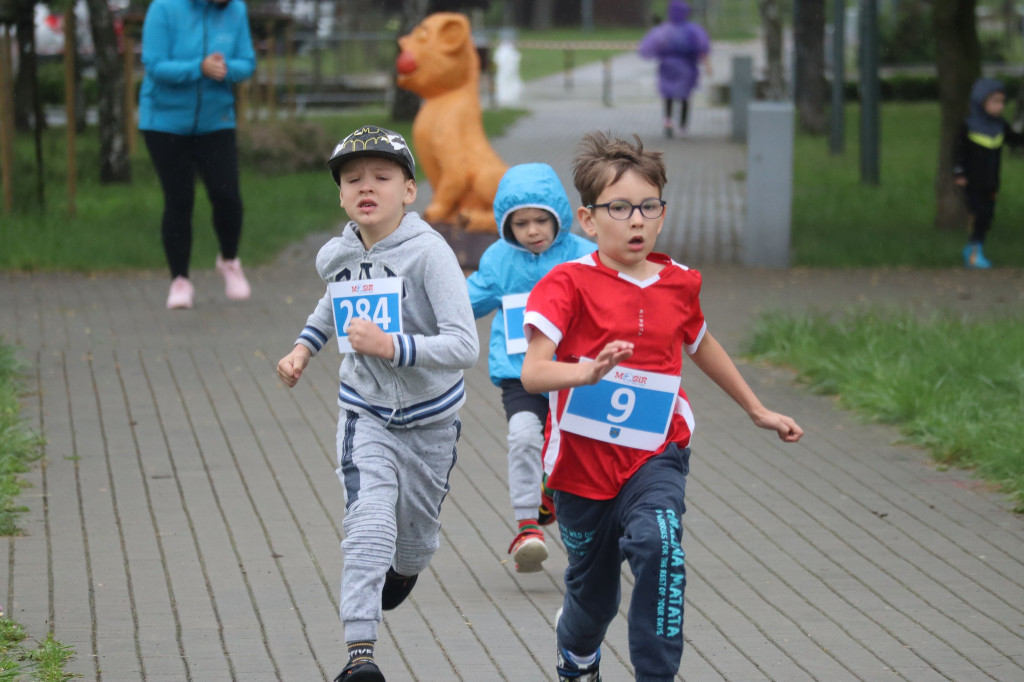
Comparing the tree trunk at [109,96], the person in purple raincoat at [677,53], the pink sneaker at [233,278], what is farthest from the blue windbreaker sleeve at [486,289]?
the person in purple raincoat at [677,53]

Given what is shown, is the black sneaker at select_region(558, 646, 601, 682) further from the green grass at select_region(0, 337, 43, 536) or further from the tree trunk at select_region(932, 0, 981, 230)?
the tree trunk at select_region(932, 0, 981, 230)

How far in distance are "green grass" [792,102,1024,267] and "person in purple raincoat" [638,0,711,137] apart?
97.5 inches

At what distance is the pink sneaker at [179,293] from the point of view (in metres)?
10.0

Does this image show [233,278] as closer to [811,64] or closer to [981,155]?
[981,155]

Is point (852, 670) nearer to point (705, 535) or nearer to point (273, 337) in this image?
point (705, 535)

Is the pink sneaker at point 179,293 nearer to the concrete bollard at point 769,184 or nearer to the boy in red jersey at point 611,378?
the concrete bollard at point 769,184

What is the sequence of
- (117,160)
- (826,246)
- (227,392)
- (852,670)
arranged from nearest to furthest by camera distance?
1. (852,670)
2. (227,392)
3. (826,246)
4. (117,160)

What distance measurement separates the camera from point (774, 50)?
2439 cm

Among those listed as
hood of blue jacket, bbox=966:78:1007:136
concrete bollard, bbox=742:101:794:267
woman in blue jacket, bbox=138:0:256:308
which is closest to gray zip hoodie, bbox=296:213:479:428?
woman in blue jacket, bbox=138:0:256:308

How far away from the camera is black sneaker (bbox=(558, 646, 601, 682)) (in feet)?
13.0

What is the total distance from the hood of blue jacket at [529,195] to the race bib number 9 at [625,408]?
5.29ft

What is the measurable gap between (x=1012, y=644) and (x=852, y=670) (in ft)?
1.99

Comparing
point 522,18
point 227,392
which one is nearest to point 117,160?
point 227,392

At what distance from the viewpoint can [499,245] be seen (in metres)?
5.46
